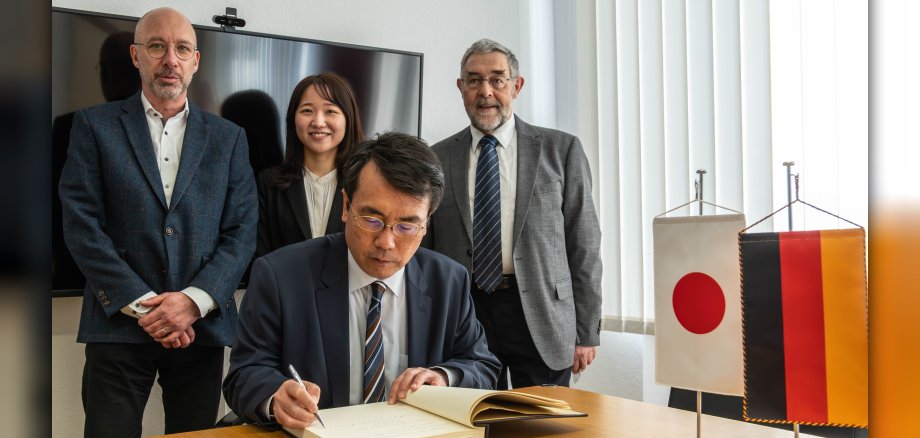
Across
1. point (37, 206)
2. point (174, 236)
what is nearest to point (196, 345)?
point (174, 236)

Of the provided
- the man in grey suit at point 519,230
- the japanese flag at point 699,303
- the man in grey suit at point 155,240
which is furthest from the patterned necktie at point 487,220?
the japanese flag at point 699,303

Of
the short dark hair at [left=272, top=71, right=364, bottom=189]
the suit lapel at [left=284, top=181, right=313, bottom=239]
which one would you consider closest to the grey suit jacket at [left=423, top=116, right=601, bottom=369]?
the short dark hair at [left=272, top=71, right=364, bottom=189]

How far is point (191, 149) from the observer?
110 inches

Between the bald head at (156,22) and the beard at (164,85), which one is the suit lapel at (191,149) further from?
the bald head at (156,22)

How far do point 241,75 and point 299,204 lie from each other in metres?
0.67

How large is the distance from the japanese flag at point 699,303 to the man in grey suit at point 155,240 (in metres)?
1.78

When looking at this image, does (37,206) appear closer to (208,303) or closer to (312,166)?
(208,303)

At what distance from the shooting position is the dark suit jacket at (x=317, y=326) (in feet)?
5.98

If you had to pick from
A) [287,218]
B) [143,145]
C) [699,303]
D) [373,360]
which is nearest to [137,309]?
[143,145]

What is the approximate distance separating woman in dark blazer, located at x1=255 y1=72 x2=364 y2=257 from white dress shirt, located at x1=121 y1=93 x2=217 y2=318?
44 centimetres

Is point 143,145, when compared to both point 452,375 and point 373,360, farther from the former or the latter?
point 452,375

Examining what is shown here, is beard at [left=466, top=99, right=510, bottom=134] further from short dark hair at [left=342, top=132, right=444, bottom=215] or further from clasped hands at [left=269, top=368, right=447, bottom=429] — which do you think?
clasped hands at [left=269, top=368, right=447, bottom=429]

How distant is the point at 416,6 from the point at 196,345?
2159 mm

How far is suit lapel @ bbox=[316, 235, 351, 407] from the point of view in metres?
1.85
